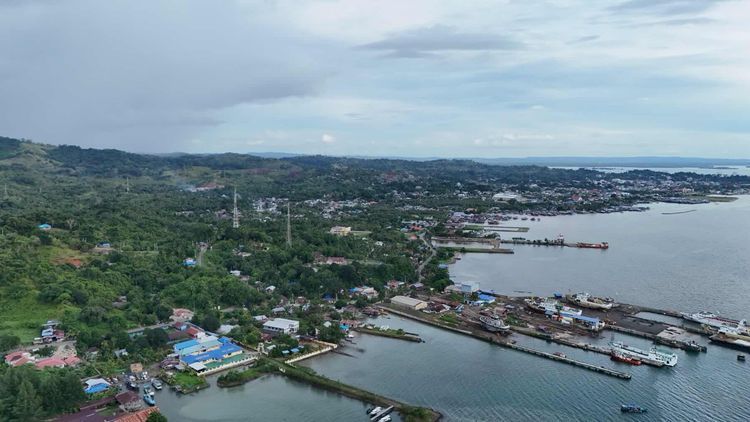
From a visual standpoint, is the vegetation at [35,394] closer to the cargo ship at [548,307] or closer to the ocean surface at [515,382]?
the ocean surface at [515,382]

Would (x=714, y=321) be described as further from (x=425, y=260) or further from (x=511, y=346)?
(x=425, y=260)

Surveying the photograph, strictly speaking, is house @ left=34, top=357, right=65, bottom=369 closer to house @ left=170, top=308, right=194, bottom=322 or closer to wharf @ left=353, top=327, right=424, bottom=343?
house @ left=170, top=308, right=194, bottom=322

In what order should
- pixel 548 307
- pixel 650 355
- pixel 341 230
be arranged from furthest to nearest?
pixel 341 230
pixel 548 307
pixel 650 355

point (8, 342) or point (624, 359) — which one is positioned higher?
point (8, 342)

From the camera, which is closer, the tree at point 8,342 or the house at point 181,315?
the tree at point 8,342

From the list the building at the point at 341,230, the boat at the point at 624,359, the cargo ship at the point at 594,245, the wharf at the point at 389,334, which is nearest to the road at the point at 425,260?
the building at the point at 341,230

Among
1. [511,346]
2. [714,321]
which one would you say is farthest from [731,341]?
[511,346]
